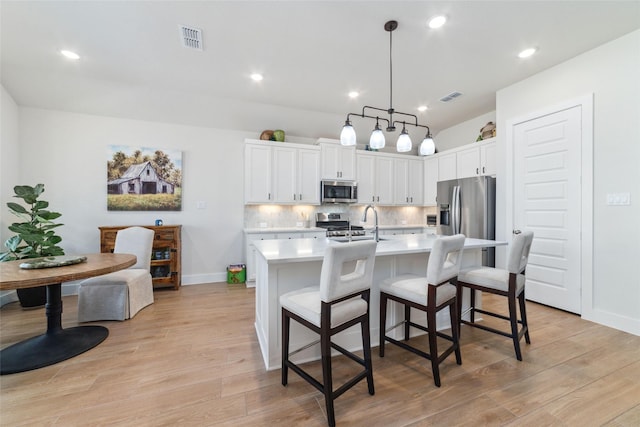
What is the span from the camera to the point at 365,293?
1.69m

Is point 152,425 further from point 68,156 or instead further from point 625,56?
point 625,56

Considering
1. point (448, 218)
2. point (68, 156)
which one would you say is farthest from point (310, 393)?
point (68, 156)

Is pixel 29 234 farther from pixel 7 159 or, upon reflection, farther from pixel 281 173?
pixel 281 173

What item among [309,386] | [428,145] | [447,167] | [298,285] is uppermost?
[447,167]

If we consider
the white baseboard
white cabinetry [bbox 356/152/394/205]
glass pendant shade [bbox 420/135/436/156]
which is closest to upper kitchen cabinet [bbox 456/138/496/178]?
white cabinetry [bbox 356/152/394/205]

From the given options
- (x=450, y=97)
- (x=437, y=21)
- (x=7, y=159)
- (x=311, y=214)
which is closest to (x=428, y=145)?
(x=437, y=21)

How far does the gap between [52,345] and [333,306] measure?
98.8 inches

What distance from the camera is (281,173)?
4488 mm

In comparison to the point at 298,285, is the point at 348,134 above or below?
above

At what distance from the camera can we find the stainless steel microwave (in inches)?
188

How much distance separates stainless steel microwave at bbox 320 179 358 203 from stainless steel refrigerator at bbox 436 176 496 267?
5.17 ft

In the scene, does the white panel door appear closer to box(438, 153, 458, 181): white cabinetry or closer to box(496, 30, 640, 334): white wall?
box(496, 30, 640, 334): white wall

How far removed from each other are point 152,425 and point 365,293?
4.56ft

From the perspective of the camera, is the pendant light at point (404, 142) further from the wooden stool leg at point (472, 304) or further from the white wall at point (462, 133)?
the white wall at point (462, 133)
